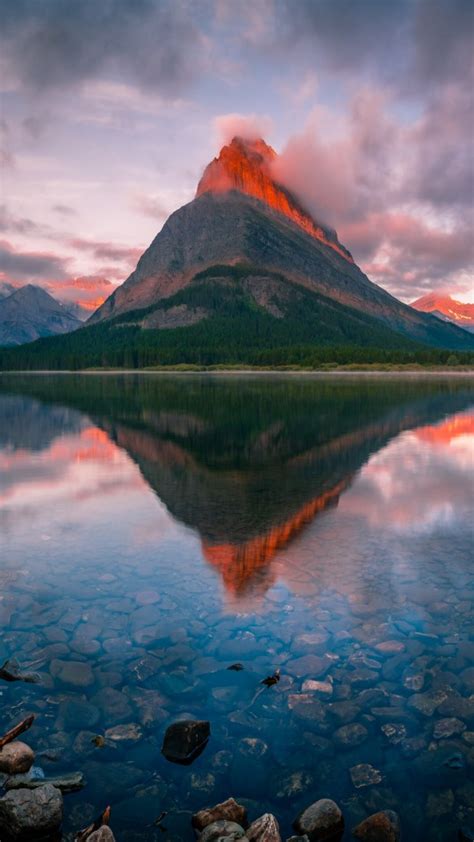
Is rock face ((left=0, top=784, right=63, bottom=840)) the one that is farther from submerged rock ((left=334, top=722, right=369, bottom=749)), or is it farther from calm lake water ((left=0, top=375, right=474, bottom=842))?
submerged rock ((left=334, top=722, right=369, bottom=749))

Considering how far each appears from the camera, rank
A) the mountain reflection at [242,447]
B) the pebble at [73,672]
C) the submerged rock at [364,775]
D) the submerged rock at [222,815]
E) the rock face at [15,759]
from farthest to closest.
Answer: the mountain reflection at [242,447] < the pebble at [73,672] < the rock face at [15,759] < the submerged rock at [364,775] < the submerged rock at [222,815]

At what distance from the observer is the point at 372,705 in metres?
11.9

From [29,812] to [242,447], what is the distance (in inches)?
1495

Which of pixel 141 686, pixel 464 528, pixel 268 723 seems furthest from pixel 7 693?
pixel 464 528

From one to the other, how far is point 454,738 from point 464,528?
14.4 meters

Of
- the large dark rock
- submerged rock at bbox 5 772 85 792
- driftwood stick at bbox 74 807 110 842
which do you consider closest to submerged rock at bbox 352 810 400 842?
the large dark rock

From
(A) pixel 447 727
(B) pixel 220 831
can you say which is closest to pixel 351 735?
(A) pixel 447 727

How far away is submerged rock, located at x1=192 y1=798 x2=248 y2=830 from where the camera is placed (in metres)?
8.93

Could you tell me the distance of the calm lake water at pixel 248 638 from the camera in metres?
9.99

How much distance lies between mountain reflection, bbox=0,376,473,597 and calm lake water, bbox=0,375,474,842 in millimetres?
216

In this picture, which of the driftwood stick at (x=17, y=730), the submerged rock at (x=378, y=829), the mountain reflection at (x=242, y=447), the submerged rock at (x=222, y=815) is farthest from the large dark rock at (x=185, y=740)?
the mountain reflection at (x=242, y=447)

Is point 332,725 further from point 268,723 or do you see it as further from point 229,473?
point 229,473

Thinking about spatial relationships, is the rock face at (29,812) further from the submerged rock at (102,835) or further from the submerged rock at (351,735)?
the submerged rock at (351,735)

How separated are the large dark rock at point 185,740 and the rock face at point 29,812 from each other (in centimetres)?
210
